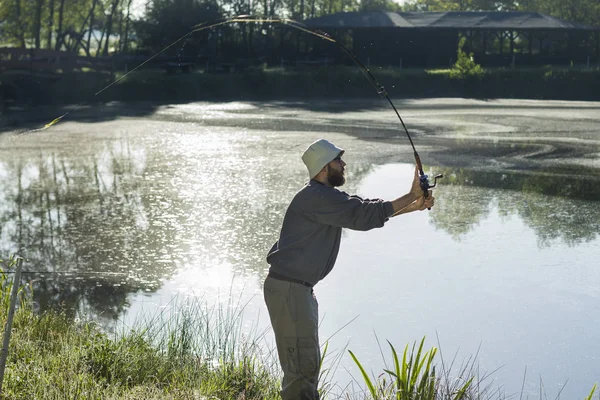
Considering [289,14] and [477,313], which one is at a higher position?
[289,14]

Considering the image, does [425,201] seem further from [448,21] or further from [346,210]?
[448,21]

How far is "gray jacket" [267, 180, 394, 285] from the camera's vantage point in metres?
4.84

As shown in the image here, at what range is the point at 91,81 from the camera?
3859 centimetres

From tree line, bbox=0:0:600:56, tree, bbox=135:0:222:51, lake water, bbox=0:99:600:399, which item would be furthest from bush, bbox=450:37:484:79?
lake water, bbox=0:99:600:399

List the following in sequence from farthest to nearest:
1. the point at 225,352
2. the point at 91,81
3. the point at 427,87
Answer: the point at 427,87 → the point at 91,81 → the point at 225,352

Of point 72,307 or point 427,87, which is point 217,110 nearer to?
point 427,87

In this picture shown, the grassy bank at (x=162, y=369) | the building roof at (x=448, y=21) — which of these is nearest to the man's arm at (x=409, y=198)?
the grassy bank at (x=162, y=369)

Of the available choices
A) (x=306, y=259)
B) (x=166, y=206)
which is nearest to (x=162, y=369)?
(x=306, y=259)

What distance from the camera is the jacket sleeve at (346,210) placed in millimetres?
4820

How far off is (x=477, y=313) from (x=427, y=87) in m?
36.1

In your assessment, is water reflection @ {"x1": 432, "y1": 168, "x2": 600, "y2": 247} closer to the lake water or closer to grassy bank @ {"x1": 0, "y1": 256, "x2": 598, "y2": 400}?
the lake water

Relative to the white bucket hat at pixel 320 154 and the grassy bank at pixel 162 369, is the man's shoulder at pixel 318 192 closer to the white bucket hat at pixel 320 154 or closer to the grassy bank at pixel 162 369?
the white bucket hat at pixel 320 154

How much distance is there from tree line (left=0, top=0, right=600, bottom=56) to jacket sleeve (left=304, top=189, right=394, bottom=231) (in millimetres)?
36821

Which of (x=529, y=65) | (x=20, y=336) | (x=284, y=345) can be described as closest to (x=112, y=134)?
(x=20, y=336)
